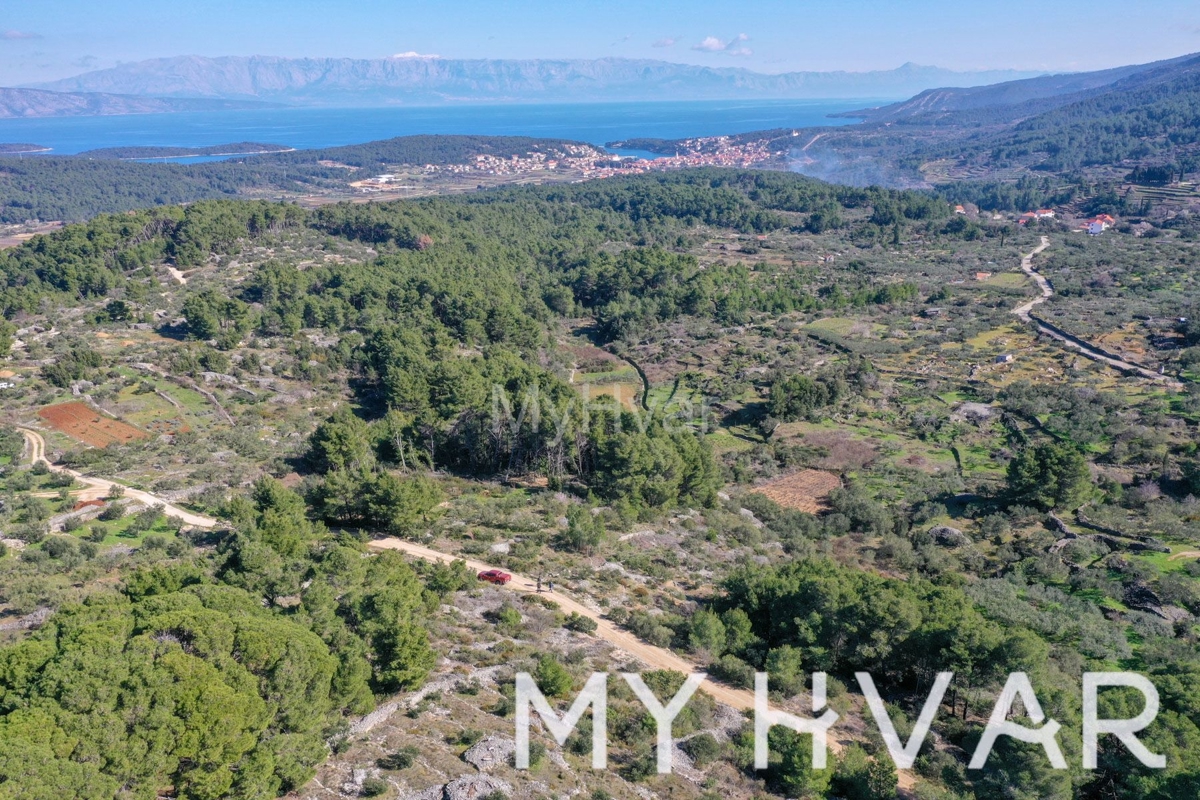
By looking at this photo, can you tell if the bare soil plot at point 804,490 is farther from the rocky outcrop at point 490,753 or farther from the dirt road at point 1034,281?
the dirt road at point 1034,281

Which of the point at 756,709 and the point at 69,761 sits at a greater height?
the point at 69,761

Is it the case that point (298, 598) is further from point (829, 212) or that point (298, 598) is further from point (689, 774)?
point (829, 212)

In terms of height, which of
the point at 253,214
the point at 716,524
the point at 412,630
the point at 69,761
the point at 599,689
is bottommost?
the point at 716,524

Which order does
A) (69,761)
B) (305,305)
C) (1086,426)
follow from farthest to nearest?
(305,305) → (1086,426) → (69,761)

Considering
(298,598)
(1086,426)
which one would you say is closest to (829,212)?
(1086,426)

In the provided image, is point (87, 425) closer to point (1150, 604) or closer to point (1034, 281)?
point (1150, 604)

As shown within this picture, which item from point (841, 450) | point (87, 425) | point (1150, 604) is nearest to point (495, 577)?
point (1150, 604)

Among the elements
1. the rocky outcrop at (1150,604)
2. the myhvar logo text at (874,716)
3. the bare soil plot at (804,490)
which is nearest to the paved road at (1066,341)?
the bare soil plot at (804,490)

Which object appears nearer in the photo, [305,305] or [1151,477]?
[1151,477]
